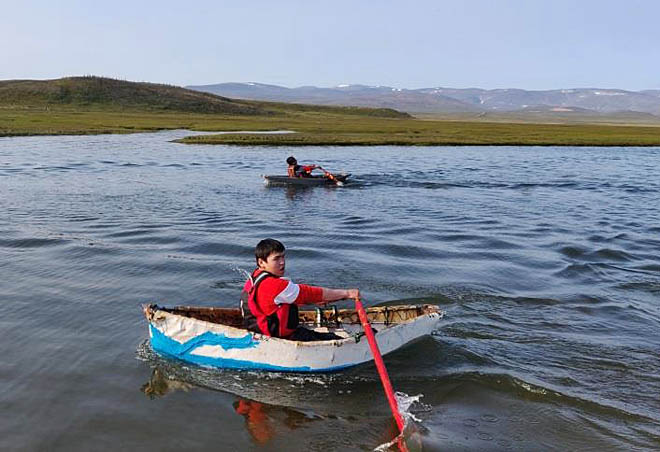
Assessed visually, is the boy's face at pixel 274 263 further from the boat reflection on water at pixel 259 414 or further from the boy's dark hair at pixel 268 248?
the boat reflection on water at pixel 259 414

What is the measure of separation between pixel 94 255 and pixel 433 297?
942cm

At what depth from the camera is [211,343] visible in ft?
33.9

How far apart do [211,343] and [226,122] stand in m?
85.8

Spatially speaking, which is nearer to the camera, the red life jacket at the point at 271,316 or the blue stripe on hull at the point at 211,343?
the red life jacket at the point at 271,316

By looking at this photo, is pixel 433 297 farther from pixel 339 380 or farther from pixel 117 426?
pixel 117 426

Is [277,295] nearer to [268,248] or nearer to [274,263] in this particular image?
[274,263]

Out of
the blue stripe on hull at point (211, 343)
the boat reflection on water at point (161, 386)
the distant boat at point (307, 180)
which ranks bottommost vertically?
the boat reflection on water at point (161, 386)

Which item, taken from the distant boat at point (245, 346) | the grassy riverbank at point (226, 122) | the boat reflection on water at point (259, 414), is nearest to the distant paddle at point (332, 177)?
the distant boat at point (245, 346)

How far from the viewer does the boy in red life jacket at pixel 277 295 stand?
9.84 meters

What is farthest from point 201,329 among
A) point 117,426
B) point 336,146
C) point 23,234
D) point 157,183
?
point 336,146

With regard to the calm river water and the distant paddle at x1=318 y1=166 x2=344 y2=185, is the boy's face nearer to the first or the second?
the calm river water

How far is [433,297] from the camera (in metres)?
14.8

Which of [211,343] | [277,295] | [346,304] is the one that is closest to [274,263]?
[277,295]

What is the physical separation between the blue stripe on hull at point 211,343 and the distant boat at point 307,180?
69.0 ft
